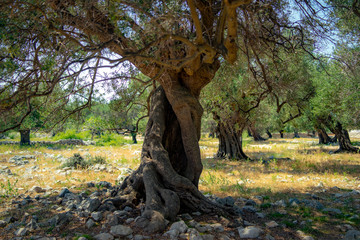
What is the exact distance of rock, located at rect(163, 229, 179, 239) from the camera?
375 centimetres

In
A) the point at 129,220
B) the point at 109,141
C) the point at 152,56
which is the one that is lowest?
the point at 129,220

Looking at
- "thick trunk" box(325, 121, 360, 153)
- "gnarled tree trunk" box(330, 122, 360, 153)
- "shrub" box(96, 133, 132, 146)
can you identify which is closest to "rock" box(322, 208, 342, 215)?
"thick trunk" box(325, 121, 360, 153)

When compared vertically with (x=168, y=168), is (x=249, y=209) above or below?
below

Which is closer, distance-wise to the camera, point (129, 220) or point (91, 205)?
point (129, 220)

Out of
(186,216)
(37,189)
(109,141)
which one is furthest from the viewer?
(109,141)

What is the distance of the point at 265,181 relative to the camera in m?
9.28

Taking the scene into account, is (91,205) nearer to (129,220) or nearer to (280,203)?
(129,220)

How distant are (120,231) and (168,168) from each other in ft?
5.51

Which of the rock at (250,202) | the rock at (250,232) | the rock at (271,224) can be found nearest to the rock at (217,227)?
the rock at (250,232)

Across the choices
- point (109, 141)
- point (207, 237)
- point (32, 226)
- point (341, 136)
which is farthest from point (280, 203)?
point (109, 141)

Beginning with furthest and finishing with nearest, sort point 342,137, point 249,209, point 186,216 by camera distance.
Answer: point 342,137 → point 249,209 → point 186,216

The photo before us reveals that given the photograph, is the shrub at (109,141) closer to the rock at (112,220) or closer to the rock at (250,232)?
the rock at (112,220)

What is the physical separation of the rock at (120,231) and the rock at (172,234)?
1.83ft

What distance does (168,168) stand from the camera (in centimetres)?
520
